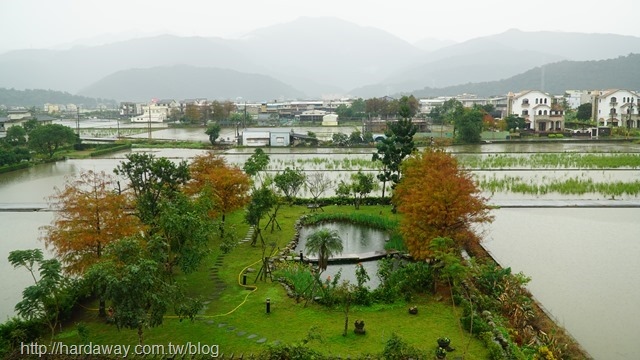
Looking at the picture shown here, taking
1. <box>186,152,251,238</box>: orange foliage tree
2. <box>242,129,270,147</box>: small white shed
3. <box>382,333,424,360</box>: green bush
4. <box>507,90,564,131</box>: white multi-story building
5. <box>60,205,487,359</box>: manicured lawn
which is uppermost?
<box>507,90,564,131</box>: white multi-story building

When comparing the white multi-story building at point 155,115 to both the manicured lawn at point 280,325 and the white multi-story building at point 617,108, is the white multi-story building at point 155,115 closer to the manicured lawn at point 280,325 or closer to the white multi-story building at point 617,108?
the white multi-story building at point 617,108

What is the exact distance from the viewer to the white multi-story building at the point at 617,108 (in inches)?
2410

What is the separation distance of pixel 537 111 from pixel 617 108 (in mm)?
11085

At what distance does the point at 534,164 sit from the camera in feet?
116

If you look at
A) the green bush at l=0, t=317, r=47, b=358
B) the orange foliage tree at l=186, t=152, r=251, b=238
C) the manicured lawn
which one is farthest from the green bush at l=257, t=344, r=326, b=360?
Answer: the orange foliage tree at l=186, t=152, r=251, b=238

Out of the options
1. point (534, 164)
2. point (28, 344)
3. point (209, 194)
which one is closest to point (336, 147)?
point (534, 164)

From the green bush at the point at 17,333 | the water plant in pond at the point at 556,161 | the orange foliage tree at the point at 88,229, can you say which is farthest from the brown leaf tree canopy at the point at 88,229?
the water plant in pond at the point at 556,161

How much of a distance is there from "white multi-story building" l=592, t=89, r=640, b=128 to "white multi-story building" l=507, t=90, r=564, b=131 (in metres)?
5.65

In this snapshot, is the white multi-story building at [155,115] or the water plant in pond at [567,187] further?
the white multi-story building at [155,115]

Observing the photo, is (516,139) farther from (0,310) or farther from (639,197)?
(0,310)

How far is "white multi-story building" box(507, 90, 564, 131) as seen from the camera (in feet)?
191

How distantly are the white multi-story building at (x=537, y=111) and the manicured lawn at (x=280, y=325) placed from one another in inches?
2047

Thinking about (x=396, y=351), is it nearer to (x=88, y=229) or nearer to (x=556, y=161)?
(x=88, y=229)

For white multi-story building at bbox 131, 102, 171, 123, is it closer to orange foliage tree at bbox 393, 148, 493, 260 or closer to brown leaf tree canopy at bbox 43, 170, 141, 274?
brown leaf tree canopy at bbox 43, 170, 141, 274
